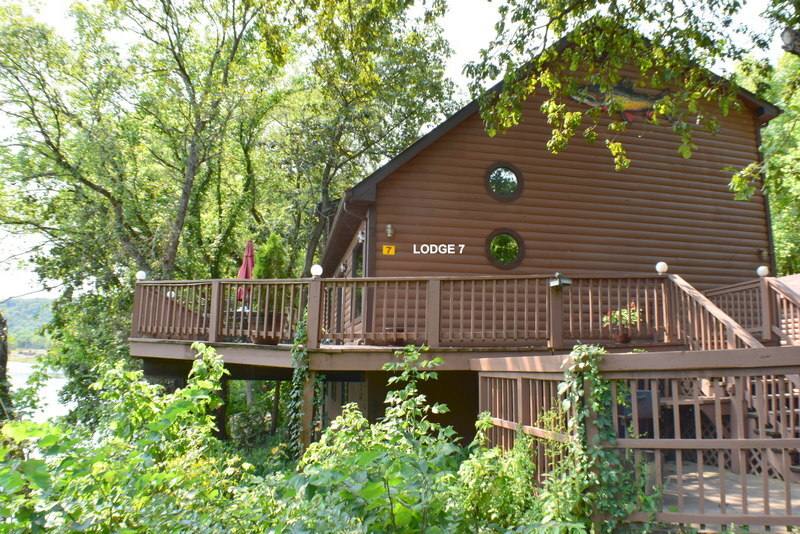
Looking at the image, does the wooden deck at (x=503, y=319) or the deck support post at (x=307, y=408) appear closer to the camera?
the wooden deck at (x=503, y=319)

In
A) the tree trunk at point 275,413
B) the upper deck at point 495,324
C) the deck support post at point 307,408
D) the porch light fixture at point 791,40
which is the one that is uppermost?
the porch light fixture at point 791,40

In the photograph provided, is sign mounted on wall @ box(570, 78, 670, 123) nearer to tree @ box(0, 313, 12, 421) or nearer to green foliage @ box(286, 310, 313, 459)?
green foliage @ box(286, 310, 313, 459)

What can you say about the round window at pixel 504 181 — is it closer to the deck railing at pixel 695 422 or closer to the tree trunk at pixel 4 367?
the deck railing at pixel 695 422

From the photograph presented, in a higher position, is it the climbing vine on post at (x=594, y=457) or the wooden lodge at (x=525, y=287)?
the wooden lodge at (x=525, y=287)

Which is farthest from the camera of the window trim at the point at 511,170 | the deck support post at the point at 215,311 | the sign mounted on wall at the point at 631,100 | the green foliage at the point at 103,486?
the sign mounted on wall at the point at 631,100

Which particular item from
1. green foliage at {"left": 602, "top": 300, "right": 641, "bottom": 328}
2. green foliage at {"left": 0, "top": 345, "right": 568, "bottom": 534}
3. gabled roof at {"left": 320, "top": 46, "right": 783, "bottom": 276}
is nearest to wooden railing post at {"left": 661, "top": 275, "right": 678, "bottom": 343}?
green foliage at {"left": 602, "top": 300, "right": 641, "bottom": 328}

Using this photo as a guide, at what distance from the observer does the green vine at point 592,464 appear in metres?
4.22

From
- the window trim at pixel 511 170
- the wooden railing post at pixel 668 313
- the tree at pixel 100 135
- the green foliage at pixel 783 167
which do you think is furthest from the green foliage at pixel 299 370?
the tree at pixel 100 135

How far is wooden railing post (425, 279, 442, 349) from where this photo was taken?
787 centimetres

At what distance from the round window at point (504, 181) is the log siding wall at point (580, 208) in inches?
4.5

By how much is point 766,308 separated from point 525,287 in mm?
3195

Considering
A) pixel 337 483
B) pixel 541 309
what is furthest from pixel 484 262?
pixel 337 483

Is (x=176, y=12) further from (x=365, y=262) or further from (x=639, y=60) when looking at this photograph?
(x=639, y=60)

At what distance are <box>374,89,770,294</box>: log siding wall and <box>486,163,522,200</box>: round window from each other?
11 cm
